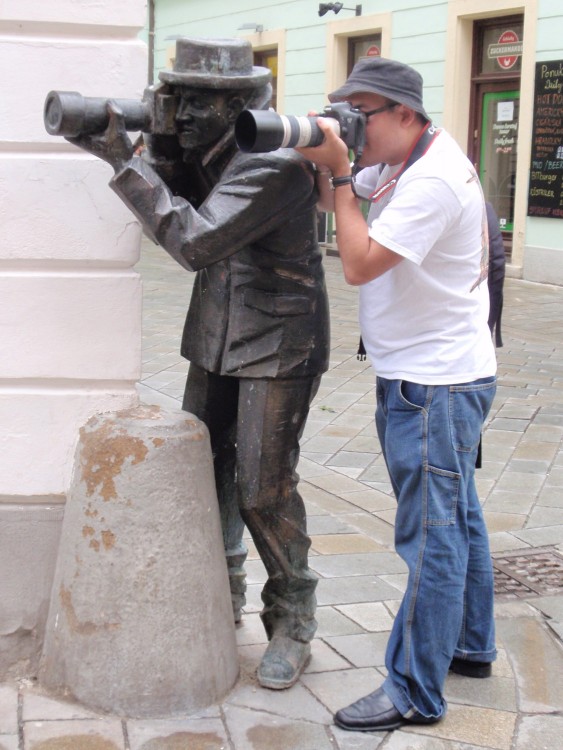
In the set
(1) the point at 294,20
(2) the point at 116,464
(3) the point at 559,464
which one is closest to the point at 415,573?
(2) the point at 116,464

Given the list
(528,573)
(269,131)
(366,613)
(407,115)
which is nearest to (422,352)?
→ (407,115)

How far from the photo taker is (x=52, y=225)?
10.4ft

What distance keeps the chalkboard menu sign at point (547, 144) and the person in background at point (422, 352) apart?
10.4 metres

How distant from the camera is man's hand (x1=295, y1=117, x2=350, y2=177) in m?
2.83

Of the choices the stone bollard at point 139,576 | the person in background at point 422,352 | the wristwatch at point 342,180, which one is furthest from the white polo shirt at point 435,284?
the stone bollard at point 139,576

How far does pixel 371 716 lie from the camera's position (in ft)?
10.2

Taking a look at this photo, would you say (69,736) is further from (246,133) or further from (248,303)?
(246,133)

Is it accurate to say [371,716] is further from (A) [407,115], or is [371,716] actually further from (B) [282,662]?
(A) [407,115]

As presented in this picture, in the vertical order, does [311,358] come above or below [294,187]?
below

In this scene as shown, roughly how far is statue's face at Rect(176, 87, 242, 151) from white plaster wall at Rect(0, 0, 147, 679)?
280 mm

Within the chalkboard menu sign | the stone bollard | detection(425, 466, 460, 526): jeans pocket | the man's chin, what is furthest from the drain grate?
the chalkboard menu sign

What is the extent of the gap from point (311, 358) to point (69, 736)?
123 centimetres

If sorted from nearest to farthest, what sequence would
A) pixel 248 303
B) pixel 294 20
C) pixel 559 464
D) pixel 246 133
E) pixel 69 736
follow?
pixel 246 133 < pixel 69 736 < pixel 248 303 < pixel 559 464 < pixel 294 20

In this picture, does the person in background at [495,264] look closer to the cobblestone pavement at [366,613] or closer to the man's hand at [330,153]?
the cobblestone pavement at [366,613]
